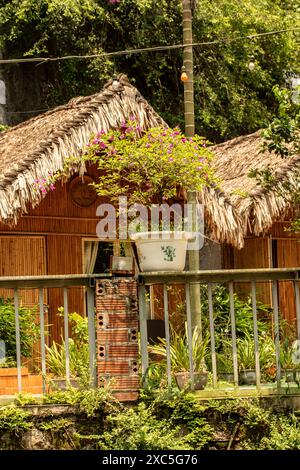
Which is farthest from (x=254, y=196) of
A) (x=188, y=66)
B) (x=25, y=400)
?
(x=25, y=400)

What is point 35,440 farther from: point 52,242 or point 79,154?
point 52,242

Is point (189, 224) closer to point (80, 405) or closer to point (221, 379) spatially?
point (221, 379)

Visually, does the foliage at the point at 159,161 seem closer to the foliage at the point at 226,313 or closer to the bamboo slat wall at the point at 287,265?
the foliage at the point at 226,313

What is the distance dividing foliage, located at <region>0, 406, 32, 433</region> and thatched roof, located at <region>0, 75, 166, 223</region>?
4369 mm

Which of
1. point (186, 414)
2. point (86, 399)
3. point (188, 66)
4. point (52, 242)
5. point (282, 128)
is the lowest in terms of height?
point (186, 414)

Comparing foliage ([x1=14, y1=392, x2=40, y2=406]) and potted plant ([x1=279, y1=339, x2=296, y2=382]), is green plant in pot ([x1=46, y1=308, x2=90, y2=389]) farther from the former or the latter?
potted plant ([x1=279, y1=339, x2=296, y2=382])

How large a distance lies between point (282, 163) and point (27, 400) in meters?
6.82

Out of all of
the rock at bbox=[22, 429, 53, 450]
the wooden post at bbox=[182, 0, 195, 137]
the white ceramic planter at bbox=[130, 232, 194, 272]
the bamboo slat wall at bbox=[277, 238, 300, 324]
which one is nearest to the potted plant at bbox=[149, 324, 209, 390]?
the white ceramic planter at bbox=[130, 232, 194, 272]

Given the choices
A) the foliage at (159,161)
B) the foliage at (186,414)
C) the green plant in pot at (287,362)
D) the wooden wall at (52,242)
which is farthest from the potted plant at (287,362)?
the wooden wall at (52,242)

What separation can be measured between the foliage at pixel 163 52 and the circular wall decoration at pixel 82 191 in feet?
15.1

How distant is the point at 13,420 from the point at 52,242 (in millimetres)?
5762

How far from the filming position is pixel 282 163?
12891 millimetres

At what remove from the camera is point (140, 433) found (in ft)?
21.9

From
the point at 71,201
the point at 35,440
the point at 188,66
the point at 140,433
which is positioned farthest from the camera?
the point at 71,201
